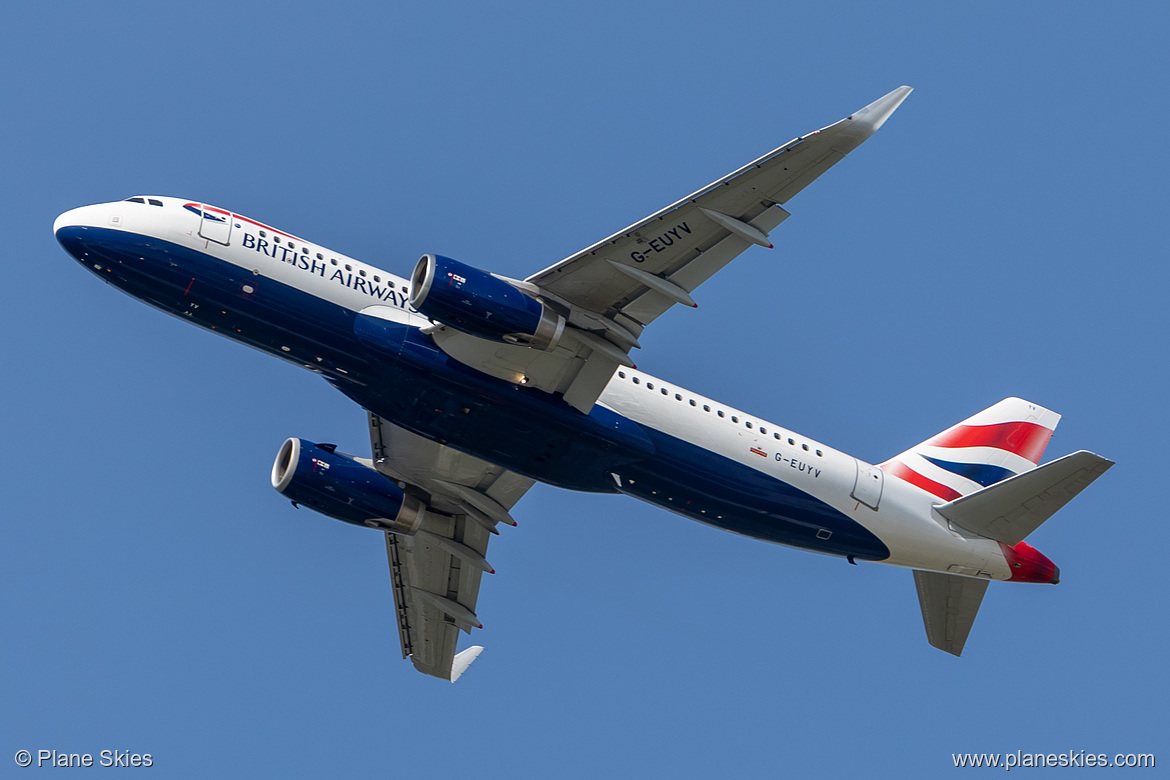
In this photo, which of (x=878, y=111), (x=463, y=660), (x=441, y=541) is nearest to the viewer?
(x=878, y=111)

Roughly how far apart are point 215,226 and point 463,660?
714 inches

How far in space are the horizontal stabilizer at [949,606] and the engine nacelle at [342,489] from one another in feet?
53.2

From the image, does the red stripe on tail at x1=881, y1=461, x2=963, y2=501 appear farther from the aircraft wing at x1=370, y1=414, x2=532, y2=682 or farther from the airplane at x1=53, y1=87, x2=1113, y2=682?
the aircraft wing at x1=370, y1=414, x2=532, y2=682

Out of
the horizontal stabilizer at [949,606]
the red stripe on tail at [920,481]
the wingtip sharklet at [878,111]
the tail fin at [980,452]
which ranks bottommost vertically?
the horizontal stabilizer at [949,606]

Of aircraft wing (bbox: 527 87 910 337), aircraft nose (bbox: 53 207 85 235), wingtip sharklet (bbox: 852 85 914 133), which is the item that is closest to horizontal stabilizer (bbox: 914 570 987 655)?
aircraft wing (bbox: 527 87 910 337)

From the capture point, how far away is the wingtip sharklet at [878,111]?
90.3ft

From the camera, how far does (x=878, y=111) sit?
2769 cm

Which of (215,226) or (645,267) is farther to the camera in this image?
(215,226)

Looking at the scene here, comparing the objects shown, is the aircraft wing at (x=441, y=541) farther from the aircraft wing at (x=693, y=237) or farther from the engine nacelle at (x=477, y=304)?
the aircraft wing at (x=693, y=237)

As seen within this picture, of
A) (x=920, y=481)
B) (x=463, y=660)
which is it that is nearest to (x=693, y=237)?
(x=920, y=481)

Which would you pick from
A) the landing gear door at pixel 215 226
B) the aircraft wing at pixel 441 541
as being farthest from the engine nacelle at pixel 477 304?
the aircraft wing at pixel 441 541

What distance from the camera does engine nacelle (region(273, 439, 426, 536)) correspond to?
1460 inches

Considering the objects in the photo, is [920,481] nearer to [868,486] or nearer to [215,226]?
[868,486]

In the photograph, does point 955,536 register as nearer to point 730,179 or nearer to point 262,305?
point 730,179
